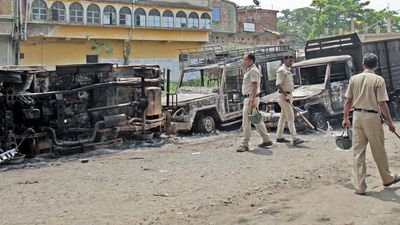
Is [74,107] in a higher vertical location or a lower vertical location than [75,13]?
lower

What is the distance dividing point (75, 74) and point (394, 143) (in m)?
6.82

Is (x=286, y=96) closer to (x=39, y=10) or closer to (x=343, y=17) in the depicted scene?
(x=39, y=10)

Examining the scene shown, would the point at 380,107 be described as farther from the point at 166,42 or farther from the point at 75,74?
the point at 166,42

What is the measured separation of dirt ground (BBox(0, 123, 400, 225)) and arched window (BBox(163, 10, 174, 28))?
3213 centimetres

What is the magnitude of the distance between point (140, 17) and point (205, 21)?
6.67 m

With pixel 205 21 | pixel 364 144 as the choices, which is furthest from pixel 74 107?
pixel 205 21

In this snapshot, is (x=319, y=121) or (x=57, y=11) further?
(x=57, y=11)

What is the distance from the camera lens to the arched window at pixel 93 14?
37.2m

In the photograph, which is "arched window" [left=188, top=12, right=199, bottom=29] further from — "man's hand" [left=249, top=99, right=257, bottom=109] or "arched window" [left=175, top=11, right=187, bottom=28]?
"man's hand" [left=249, top=99, right=257, bottom=109]

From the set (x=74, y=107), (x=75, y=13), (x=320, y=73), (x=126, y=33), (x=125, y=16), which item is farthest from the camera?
(x=126, y=33)

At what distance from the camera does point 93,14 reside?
37.6m

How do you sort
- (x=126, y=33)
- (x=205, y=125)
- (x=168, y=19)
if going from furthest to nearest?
(x=168, y=19) < (x=126, y=33) < (x=205, y=125)

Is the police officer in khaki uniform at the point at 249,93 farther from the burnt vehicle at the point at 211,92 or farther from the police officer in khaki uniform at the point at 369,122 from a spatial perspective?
the police officer in khaki uniform at the point at 369,122

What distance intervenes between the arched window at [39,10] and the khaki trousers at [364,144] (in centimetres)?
3184
